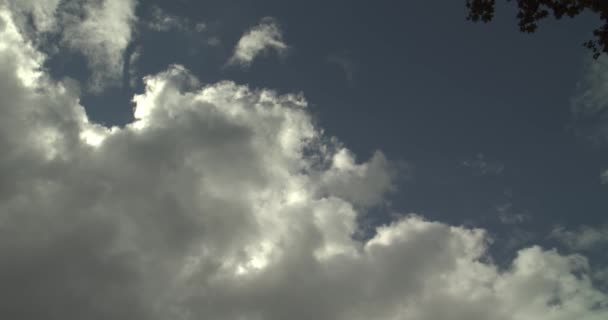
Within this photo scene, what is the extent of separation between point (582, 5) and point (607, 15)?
149 cm

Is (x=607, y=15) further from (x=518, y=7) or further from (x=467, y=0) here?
(x=467, y=0)

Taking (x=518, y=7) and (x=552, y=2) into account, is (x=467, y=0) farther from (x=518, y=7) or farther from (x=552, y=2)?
(x=552, y=2)

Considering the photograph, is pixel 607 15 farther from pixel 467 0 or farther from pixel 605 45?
pixel 467 0

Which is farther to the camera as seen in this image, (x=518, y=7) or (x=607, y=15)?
(x=518, y=7)

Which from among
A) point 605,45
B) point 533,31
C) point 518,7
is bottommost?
point 605,45

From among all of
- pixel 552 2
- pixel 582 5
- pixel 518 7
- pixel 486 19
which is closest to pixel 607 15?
pixel 582 5

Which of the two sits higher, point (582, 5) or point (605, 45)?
point (582, 5)

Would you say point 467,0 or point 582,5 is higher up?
point 467,0

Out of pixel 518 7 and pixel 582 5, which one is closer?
pixel 582 5

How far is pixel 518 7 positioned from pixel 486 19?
2379 millimetres

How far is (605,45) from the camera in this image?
810 inches

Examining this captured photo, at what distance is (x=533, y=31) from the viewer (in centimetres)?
2156

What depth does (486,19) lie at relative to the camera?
2166cm

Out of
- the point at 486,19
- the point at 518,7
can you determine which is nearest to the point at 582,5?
the point at 518,7
